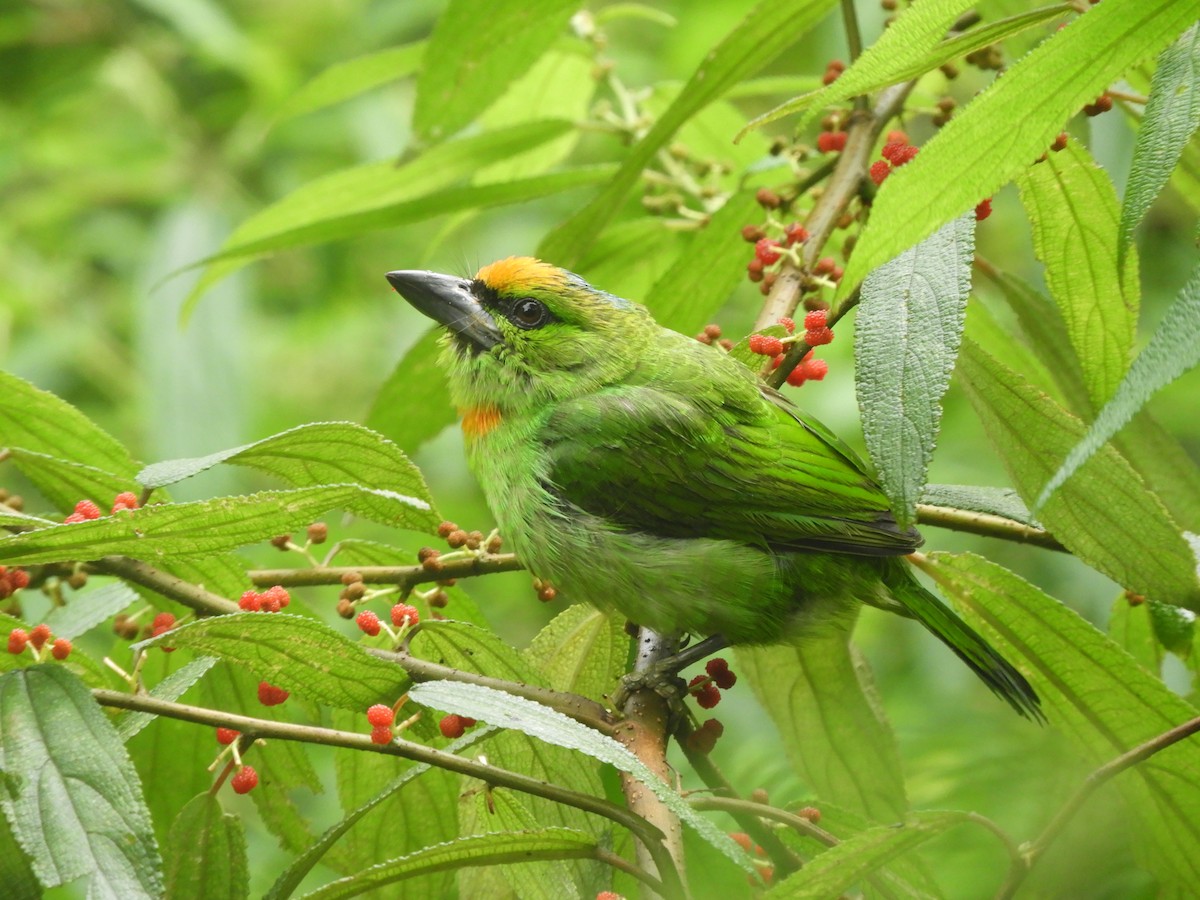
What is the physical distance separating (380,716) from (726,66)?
1403 mm

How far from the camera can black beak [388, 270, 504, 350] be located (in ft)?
9.44

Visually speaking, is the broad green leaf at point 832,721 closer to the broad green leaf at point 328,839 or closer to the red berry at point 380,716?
the broad green leaf at point 328,839

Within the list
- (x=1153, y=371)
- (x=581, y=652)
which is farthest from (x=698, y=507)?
(x=1153, y=371)

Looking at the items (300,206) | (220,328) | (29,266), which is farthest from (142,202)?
(300,206)

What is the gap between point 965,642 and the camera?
2363mm

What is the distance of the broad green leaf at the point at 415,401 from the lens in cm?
294

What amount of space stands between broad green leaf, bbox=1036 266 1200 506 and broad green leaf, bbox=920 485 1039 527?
75 centimetres

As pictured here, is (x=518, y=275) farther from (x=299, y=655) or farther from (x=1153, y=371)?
(x=1153, y=371)

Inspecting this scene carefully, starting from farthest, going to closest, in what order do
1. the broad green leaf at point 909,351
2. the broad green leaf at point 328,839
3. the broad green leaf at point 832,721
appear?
the broad green leaf at point 832,721, the broad green leaf at point 328,839, the broad green leaf at point 909,351

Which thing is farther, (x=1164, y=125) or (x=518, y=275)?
(x=518, y=275)

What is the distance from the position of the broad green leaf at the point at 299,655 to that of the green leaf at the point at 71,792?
0.13 metres

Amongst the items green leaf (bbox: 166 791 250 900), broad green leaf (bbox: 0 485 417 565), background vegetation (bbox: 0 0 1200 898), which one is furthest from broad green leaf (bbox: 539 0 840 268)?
green leaf (bbox: 166 791 250 900)

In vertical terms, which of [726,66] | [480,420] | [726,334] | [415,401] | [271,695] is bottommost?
[271,695]

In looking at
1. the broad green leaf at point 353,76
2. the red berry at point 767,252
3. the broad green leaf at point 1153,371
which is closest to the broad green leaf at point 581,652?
the red berry at point 767,252
